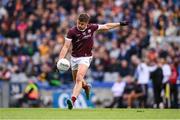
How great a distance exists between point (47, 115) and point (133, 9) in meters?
16.2

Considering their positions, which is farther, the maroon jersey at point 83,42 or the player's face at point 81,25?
the maroon jersey at point 83,42

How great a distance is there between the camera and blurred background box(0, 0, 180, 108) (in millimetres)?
27328

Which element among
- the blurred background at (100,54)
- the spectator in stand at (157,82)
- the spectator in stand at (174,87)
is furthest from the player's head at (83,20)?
the spectator in stand at (174,87)

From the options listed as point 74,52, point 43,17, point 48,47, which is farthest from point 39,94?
point 74,52

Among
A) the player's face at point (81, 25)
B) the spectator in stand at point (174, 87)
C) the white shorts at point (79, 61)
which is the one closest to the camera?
the player's face at point (81, 25)

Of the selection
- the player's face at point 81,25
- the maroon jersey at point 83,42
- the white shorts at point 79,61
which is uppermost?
the player's face at point 81,25

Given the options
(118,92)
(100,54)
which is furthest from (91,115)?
(100,54)

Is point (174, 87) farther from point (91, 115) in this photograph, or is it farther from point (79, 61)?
point (91, 115)

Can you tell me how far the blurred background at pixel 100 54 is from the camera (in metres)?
27.3

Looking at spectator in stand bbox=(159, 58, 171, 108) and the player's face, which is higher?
the player's face

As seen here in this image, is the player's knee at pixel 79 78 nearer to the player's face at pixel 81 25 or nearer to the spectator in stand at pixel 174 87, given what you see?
the player's face at pixel 81 25

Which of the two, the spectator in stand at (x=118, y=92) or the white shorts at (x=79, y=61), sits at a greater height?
the white shorts at (x=79, y=61)

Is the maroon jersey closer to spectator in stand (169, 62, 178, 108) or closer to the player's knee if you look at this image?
the player's knee

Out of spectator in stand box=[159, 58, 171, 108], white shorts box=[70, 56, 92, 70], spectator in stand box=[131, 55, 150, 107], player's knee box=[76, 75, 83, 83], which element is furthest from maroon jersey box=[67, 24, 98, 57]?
spectator in stand box=[131, 55, 150, 107]
